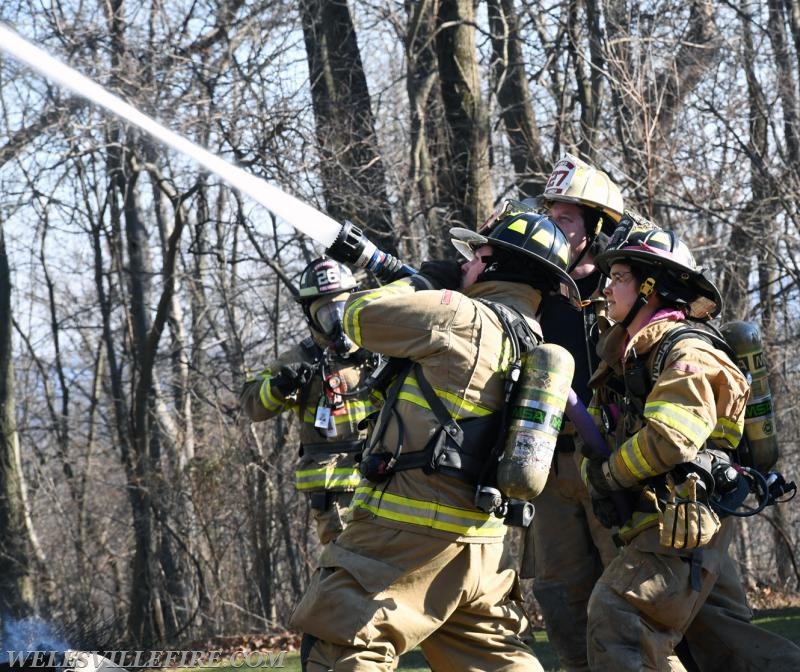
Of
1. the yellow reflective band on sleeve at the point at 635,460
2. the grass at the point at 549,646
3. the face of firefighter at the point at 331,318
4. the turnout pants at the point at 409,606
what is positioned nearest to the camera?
the turnout pants at the point at 409,606

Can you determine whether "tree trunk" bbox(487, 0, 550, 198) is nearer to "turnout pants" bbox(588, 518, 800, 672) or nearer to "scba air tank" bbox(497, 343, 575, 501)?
"turnout pants" bbox(588, 518, 800, 672)

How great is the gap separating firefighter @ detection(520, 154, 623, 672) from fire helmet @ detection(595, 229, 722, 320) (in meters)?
0.57

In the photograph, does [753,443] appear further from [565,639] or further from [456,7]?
[456,7]

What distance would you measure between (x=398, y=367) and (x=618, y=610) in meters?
1.18

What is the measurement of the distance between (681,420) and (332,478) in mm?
3496

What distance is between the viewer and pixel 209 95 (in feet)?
38.7

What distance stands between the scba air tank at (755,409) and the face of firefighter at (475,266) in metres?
1.17

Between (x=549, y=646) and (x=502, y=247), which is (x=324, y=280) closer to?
(x=549, y=646)

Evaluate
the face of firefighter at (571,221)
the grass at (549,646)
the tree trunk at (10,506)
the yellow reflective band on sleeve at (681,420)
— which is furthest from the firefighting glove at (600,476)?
the tree trunk at (10,506)

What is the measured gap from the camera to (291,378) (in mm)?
7223

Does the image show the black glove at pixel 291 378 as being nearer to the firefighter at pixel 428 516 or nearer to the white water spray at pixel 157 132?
the white water spray at pixel 157 132

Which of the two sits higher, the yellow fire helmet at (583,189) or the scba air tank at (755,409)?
the yellow fire helmet at (583,189)

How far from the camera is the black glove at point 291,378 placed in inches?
285

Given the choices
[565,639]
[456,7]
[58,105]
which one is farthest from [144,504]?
[565,639]
